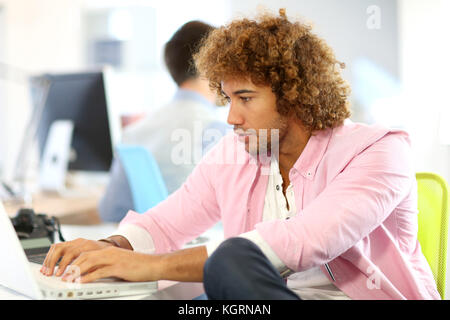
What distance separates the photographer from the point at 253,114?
3.45ft

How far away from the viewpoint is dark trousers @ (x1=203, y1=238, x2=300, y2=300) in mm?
654

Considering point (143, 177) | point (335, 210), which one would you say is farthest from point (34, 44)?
point (335, 210)

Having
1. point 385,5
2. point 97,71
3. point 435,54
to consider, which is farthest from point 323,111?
point 385,5

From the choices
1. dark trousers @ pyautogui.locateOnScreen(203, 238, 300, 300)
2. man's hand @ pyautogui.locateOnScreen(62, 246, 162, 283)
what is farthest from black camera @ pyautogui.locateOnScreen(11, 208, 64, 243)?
dark trousers @ pyautogui.locateOnScreen(203, 238, 300, 300)

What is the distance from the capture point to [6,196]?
2148 mm

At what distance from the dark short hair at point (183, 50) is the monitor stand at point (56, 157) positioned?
1.93 feet

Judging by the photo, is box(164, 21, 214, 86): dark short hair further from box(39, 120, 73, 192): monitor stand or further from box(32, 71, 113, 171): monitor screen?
box(39, 120, 73, 192): monitor stand

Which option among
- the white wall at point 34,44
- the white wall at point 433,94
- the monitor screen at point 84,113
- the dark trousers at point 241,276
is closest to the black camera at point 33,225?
the dark trousers at point 241,276

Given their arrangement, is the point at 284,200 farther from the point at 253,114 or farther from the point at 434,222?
the point at 434,222

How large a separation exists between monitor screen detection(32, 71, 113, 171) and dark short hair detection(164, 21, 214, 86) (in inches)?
14.2

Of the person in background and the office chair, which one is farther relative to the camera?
the person in background

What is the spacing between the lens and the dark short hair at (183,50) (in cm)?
169

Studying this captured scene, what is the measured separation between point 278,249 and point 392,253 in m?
0.30

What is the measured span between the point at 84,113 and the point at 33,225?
3.15 feet
